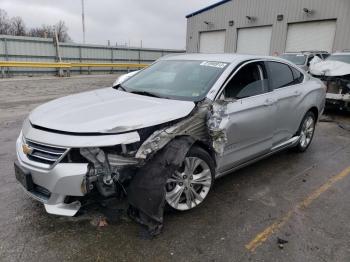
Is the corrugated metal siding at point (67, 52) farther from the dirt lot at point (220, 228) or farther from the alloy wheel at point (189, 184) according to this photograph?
the alloy wheel at point (189, 184)

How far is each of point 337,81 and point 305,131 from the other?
4292 mm

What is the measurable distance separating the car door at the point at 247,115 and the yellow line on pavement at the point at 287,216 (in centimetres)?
81

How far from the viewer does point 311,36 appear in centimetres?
1889

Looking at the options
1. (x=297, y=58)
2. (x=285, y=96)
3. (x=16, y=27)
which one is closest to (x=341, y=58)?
(x=297, y=58)

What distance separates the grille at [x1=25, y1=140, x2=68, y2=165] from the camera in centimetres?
267

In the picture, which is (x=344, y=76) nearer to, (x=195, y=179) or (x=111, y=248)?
(x=195, y=179)

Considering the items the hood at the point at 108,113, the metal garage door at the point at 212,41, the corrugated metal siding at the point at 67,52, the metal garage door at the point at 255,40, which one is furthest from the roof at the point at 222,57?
the metal garage door at the point at 212,41

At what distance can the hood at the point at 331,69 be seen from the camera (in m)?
8.60

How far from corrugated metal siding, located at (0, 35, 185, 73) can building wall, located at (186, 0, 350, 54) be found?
15.4 ft

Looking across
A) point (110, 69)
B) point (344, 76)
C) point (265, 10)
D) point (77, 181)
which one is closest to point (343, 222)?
point (77, 181)

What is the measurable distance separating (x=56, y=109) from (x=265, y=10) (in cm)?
2088

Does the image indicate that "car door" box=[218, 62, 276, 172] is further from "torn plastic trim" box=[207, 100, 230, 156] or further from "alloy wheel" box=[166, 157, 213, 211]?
"alloy wheel" box=[166, 157, 213, 211]

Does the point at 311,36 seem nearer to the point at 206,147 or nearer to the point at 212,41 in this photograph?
the point at 212,41

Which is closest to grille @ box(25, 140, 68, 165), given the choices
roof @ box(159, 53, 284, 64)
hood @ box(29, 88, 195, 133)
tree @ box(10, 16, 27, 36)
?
hood @ box(29, 88, 195, 133)
